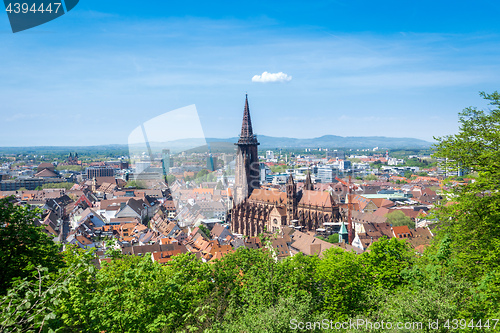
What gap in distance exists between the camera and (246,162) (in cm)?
6738

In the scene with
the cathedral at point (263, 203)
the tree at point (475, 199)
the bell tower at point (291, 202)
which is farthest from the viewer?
the bell tower at point (291, 202)

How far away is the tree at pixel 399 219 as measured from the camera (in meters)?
57.2

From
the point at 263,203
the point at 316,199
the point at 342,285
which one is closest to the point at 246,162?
the point at 263,203

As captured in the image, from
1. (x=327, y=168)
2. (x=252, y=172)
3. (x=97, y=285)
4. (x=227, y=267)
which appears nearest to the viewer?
(x=97, y=285)

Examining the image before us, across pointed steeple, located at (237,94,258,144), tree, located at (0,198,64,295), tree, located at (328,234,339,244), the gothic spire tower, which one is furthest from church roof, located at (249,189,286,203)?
tree, located at (0,198,64,295)

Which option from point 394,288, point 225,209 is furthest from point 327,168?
point 394,288

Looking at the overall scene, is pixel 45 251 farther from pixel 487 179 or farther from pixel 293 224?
pixel 293 224

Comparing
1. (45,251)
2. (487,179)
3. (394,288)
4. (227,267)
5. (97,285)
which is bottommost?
(394,288)

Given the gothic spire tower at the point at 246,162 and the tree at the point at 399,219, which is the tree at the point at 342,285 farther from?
the gothic spire tower at the point at 246,162

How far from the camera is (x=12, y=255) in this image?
9.72 m

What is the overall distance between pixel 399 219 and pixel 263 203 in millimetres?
20492

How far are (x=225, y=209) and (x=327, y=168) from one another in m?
102

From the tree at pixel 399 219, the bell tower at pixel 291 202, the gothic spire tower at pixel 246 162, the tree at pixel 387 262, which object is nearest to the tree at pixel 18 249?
the tree at pixel 387 262

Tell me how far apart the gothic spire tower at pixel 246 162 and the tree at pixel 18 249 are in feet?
186
